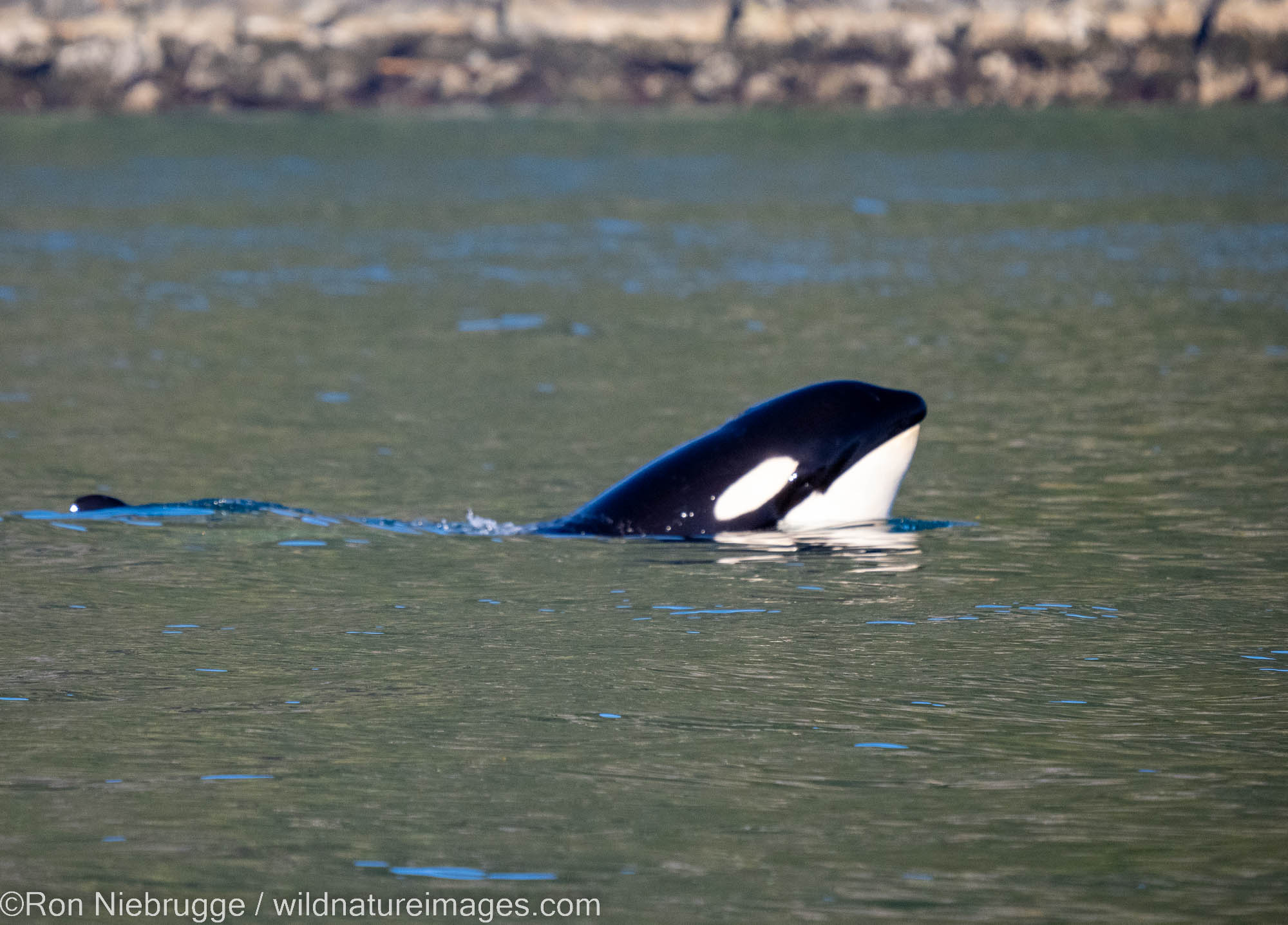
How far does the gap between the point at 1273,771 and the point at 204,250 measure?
21802 mm

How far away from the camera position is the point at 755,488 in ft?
26.4

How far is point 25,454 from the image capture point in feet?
35.7

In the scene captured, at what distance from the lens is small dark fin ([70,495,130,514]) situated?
28.9 feet

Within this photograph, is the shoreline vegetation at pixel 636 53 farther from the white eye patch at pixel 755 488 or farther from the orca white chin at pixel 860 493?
the white eye patch at pixel 755 488

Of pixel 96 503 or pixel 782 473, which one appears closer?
pixel 782 473

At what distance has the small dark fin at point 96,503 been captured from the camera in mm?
8797

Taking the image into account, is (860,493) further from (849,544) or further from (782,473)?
(782,473)

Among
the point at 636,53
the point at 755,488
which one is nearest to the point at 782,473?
the point at 755,488

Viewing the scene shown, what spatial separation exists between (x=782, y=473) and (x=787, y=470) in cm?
3

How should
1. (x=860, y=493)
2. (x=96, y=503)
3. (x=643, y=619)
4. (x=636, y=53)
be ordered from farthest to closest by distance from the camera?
(x=636, y=53)
(x=96, y=503)
(x=860, y=493)
(x=643, y=619)

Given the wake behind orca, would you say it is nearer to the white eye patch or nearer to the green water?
the white eye patch

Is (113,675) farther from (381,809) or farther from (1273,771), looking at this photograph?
(1273,771)

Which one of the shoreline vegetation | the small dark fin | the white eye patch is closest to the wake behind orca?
the white eye patch

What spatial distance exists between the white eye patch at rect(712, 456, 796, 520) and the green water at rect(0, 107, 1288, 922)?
0.31 meters
